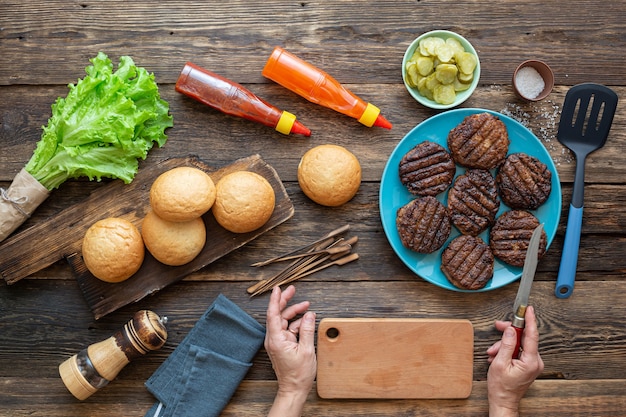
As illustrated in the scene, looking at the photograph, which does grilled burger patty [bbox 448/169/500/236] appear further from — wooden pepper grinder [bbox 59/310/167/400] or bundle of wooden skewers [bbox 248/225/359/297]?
wooden pepper grinder [bbox 59/310/167/400]

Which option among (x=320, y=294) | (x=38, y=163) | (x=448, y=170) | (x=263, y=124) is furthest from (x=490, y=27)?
(x=38, y=163)

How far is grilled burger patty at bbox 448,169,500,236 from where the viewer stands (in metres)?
2.14

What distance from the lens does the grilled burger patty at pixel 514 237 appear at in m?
2.12

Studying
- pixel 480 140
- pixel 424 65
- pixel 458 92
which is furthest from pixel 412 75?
pixel 480 140

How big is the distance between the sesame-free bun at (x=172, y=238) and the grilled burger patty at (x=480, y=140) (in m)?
1.07

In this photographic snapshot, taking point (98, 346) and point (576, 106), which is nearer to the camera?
point (98, 346)

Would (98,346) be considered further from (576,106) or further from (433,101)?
(576,106)

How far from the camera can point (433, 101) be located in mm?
2191

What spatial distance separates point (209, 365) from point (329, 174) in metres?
0.89

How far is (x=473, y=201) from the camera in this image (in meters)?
2.14

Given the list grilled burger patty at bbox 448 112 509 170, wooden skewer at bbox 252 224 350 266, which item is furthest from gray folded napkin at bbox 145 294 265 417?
grilled burger patty at bbox 448 112 509 170

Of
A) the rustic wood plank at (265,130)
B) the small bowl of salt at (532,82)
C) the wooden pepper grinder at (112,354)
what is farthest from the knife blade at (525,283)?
the wooden pepper grinder at (112,354)

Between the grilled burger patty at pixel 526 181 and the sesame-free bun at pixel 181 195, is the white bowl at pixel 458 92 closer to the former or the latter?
the grilled burger patty at pixel 526 181

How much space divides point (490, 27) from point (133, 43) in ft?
4.89
